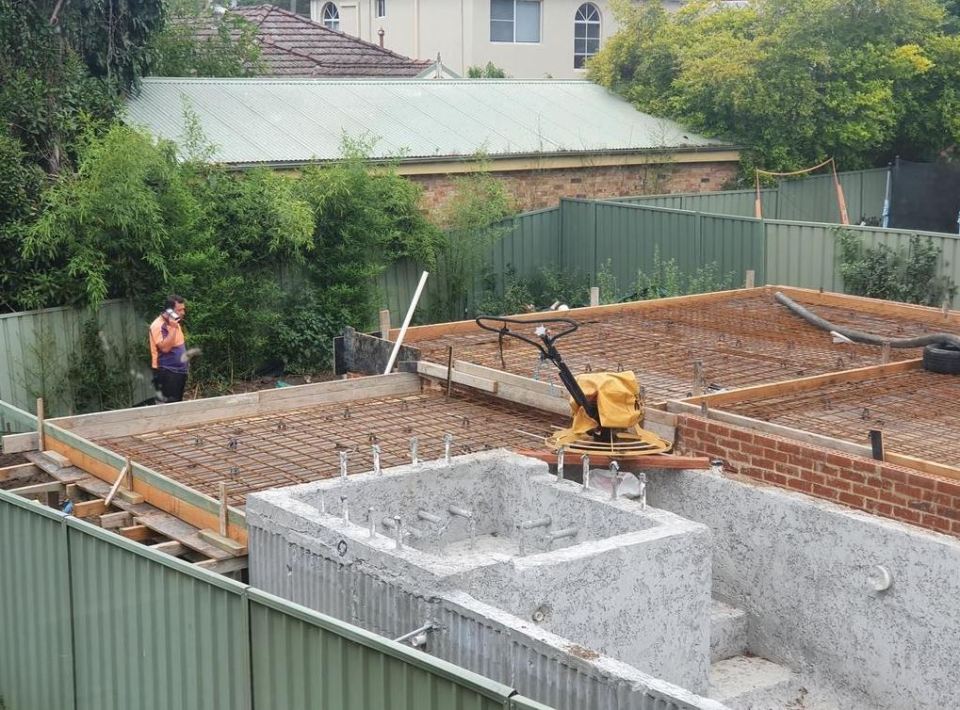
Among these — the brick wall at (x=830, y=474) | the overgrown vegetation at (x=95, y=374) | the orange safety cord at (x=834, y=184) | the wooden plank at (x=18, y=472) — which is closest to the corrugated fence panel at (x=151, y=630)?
the wooden plank at (x=18, y=472)

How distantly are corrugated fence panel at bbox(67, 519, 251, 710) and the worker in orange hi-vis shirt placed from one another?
20.4ft

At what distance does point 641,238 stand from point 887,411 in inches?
447

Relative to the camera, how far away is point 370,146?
804 inches

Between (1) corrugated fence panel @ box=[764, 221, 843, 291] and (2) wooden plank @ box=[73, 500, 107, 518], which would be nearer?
(2) wooden plank @ box=[73, 500, 107, 518]

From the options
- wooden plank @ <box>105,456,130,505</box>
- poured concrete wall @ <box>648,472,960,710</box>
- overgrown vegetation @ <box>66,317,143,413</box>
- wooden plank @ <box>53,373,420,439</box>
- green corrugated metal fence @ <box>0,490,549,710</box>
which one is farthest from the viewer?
overgrown vegetation @ <box>66,317,143,413</box>

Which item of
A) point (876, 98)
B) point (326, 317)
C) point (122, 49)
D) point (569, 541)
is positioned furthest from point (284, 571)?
point (876, 98)

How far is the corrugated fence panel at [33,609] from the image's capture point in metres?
8.09

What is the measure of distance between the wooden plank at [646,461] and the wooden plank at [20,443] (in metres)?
4.35

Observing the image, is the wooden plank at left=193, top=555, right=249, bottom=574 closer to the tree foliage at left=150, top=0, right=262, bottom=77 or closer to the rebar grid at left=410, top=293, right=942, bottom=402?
the rebar grid at left=410, top=293, right=942, bottom=402

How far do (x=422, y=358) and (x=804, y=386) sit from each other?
4010 millimetres

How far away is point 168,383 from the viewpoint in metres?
14.0

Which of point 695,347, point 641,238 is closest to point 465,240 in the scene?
point 641,238

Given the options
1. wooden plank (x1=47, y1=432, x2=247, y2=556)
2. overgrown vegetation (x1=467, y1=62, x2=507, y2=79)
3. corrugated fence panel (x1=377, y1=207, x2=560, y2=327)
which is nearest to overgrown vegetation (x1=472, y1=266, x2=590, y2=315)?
corrugated fence panel (x1=377, y1=207, x2=560, y2=327)

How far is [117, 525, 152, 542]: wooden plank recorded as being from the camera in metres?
9.24
